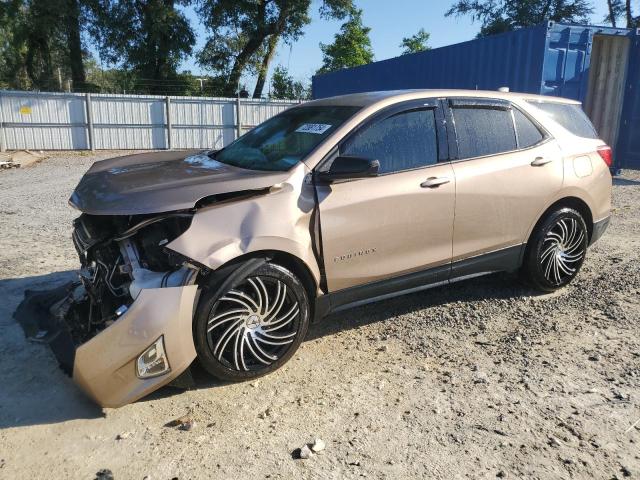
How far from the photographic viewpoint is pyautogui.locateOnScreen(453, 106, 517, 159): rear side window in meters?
4.11

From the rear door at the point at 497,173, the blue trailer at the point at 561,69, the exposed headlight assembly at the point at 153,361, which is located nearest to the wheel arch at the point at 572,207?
the rear door at the point at 497,173

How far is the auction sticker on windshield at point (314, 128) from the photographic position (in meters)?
3.73

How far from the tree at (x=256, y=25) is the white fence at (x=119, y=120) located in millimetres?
7863

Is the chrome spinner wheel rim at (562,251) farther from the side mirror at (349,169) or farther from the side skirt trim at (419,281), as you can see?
the side mirror at (349,169)

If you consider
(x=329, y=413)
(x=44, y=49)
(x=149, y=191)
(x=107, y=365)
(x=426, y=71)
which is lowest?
(x=329, y=413)

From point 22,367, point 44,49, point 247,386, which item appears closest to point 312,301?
point 247,386

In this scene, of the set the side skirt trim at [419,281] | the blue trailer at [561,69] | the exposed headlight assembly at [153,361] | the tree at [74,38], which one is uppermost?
the tree at [74,38]

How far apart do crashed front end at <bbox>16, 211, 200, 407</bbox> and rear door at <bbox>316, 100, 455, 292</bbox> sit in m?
0.99

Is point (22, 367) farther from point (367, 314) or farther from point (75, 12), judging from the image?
point (75, 12)

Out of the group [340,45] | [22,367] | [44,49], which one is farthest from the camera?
[340,45]

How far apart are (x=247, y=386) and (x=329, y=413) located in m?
0.59

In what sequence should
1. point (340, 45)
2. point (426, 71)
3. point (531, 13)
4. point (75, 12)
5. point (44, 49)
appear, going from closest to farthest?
point (426, 71) → point (75, 12) → point (44, 49) → point (531, 13) → point (340, 45)

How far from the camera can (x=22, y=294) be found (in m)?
4.68

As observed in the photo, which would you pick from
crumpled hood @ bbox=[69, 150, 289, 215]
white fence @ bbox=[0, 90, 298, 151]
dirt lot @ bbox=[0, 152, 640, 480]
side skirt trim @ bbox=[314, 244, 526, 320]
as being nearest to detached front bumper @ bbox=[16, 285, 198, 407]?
dirt lot @ bbox=[0, 152, 640, 480]
